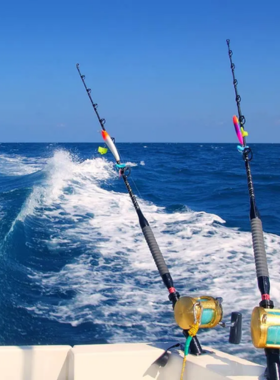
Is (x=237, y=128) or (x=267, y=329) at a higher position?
(x=237, y=128)

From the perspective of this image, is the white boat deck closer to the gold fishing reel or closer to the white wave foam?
the gold fishing reel

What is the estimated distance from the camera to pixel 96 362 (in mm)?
2344

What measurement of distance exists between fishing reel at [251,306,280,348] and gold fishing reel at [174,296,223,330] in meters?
0.32

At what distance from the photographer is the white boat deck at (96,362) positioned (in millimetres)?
2332

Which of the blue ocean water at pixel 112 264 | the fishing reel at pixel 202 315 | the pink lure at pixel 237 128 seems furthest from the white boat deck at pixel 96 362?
the blue ocean water at pixel 112 264

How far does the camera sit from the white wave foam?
4.42m

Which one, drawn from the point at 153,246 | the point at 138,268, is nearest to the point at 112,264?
the point at 138,268

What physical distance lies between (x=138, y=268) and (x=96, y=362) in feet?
12.0

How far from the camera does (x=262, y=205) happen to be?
38.5 feet

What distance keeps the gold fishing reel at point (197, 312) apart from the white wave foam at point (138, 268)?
1808mm

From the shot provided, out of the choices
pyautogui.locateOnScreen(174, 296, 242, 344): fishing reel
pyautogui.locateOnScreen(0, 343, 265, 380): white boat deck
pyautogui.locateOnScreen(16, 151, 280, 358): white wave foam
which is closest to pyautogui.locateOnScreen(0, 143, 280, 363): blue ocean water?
pyautogui.locateOnScreen(16, 151, 280, 358): white wave foam

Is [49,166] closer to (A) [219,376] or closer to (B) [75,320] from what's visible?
(B) [75,320]

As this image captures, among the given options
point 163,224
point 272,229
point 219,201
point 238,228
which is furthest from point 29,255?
point 219,201

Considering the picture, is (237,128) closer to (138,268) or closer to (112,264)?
(138,268)
